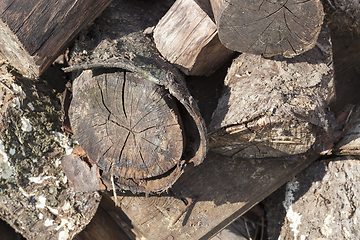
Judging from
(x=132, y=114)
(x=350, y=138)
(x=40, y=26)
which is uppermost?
(x=40, y=26)

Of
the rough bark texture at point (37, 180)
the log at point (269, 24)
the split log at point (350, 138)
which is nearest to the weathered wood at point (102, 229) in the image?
the rough bark texture at point (37, 180)

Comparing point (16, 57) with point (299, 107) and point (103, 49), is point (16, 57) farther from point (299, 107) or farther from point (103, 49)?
point (299, 107)

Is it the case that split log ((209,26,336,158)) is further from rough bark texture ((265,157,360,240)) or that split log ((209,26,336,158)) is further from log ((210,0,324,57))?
rough bark texture ((265,157,360,240))

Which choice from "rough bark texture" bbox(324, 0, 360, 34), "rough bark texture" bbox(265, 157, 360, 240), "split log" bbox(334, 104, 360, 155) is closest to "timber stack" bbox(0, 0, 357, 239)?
"split log" bbox(334, 104, 360, 155)

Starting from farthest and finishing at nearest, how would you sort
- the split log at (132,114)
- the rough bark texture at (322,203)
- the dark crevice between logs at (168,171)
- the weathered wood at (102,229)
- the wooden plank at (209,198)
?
the weathered wood at (102,229) < the wooden plank at (209,198) < the rough bark texture at (322,203) < the dark crevice between logs at (168,171) < the split log at (132,114)

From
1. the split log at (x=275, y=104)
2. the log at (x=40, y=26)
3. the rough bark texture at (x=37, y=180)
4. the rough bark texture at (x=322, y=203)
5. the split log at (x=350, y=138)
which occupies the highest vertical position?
the log at (x=40, y=26)

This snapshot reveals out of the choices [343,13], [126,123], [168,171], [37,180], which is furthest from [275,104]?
[37,180]

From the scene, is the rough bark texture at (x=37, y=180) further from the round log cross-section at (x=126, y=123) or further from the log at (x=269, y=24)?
the log at (x=269, y=24)

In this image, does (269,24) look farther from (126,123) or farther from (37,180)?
(37,180)
